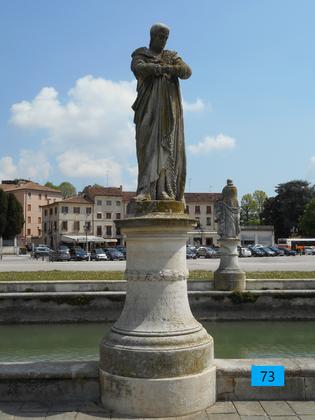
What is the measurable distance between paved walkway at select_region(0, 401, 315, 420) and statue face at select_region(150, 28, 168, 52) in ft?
12.9

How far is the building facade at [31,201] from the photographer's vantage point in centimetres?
8962

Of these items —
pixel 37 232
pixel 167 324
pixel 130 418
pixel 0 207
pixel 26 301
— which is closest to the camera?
pixel 130 418

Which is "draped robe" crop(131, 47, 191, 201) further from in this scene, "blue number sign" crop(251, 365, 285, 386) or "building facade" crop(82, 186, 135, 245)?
"building facade" crop(82, 186, 135, 245)

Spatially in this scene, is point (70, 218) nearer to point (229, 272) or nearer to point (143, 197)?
point (229, 272)

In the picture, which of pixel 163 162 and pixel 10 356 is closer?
pixel 163 162

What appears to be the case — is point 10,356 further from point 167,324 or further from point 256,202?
point 256,202

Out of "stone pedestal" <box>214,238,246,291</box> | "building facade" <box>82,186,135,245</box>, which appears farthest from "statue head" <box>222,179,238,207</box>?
"building facade" <box>82,186,135,245</box>

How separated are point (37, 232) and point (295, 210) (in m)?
50.6

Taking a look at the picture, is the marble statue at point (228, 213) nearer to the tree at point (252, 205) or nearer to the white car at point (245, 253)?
the white car at point (245, 253)

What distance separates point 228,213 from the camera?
47.4ft

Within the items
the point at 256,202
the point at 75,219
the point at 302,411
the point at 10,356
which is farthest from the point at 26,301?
the point at 256,202

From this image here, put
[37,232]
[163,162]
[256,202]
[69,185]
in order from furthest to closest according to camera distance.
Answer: [69,185] < [256,202] < [37,232] < [163,162]

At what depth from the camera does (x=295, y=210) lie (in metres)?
86.1

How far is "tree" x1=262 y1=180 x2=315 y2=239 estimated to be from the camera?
283 ft
